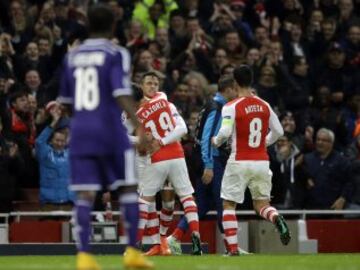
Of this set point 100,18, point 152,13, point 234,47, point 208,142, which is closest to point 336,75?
point 234,47

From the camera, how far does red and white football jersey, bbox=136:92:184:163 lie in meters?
17.3

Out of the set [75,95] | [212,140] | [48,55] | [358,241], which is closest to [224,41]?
[48,55]

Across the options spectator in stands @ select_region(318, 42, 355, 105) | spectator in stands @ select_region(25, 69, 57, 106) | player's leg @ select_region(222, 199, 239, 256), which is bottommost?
player's leg @ select_region(222, 199, 239, 256)

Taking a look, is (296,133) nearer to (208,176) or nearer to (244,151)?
(208,176)

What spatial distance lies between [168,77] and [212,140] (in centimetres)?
645

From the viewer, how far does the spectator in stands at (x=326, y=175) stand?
71.1ft

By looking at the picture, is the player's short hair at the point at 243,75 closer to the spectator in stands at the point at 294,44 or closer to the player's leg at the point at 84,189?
the player's leg at the point at 84,189

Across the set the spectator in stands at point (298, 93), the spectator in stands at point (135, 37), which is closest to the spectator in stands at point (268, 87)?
the spectator in stands at point (298, 93)

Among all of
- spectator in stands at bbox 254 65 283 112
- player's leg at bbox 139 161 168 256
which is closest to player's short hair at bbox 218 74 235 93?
player's leg at bbox 139 161 168 256

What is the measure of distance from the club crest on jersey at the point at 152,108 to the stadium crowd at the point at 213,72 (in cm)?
288

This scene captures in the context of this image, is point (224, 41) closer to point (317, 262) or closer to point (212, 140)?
point (212, 140)

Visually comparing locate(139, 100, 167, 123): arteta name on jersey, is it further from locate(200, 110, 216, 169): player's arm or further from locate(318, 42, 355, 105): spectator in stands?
locate(318, 42, 355, 105): spectator in stands

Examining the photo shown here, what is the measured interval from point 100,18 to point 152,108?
16.5ft

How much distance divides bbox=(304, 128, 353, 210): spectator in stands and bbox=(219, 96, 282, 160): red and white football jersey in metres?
4.98
